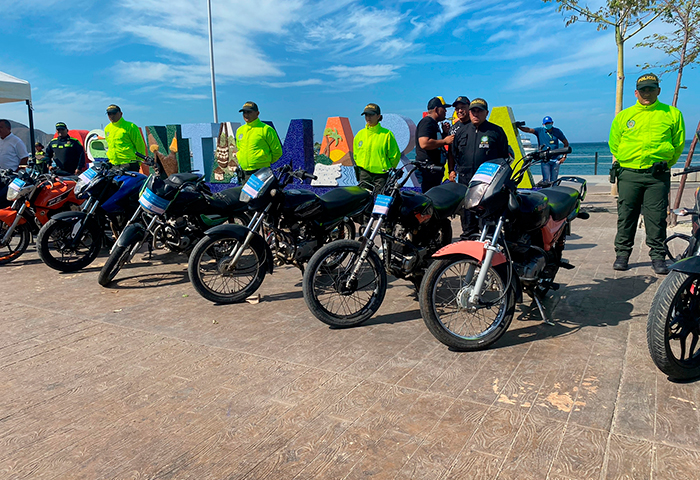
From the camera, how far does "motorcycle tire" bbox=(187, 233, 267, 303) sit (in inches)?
183

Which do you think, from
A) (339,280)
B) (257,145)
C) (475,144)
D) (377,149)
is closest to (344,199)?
(339,280)

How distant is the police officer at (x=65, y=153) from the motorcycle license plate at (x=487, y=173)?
9.27 metres

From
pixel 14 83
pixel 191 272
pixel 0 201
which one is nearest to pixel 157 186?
pixel 191 272

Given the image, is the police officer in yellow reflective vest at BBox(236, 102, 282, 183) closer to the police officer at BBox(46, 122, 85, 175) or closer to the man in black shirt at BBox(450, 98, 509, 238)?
the man in black shirt at BBox(450, 98, 509, 238)

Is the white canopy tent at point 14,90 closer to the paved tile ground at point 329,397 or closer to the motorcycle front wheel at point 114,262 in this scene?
the motorcycle front wheel at point 114,262

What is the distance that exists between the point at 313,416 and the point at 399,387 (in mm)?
574

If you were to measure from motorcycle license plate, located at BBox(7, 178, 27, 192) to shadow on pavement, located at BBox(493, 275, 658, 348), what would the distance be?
6193 millimetres

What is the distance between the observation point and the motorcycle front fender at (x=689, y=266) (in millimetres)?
2707

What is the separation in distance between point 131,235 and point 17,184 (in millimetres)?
2532

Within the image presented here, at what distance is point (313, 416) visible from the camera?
2.70 m

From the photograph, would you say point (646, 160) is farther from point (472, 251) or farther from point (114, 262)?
point (114, 262)

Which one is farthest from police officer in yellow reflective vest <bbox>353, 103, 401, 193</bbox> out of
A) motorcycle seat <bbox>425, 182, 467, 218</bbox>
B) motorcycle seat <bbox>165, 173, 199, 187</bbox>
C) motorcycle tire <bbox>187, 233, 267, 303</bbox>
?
motorcycle tire <bbox>187, 233, 267, 303</bbox>

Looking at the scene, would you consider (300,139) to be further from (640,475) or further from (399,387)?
(640,475)

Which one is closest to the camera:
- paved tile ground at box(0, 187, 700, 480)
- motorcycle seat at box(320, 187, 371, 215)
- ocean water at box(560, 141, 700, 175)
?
paved tile ground at box(0, 187, 700, 480)
